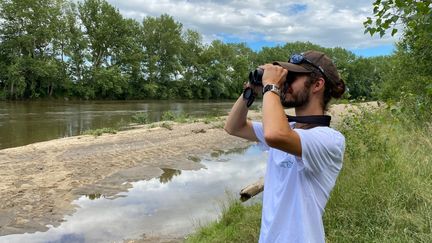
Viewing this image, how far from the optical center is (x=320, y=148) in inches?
68.6

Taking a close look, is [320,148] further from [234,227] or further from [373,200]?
[234,227]

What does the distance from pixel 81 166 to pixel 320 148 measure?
9844 millimetres

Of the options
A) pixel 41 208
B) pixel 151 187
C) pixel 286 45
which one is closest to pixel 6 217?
pixel 41 208

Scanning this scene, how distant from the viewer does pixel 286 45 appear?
93750 millimetres

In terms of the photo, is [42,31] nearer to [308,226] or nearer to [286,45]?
[308,226]

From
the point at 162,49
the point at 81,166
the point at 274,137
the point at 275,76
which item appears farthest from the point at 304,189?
the point at 162,49

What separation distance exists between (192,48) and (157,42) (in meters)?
7.22

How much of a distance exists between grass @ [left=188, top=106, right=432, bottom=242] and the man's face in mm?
2196

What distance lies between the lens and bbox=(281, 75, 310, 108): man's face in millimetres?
1852

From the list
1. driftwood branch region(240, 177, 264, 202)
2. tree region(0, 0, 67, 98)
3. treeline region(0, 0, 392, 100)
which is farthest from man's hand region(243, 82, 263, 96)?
tree region(0, 0, 67, 98)

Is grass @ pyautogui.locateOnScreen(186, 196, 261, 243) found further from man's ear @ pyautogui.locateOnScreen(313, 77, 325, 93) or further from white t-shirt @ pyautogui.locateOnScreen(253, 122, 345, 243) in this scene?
man's ear @ pyautogui.locateOnScreen(313, 77, 325, 93)

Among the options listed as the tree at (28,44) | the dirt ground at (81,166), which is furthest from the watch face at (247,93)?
the tree at (28,44)

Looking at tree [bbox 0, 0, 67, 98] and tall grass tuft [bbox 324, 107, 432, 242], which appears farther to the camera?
tree [bbox 0, 0, 67, 98]

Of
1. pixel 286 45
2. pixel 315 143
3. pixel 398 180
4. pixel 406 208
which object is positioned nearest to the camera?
pixel 315 143
